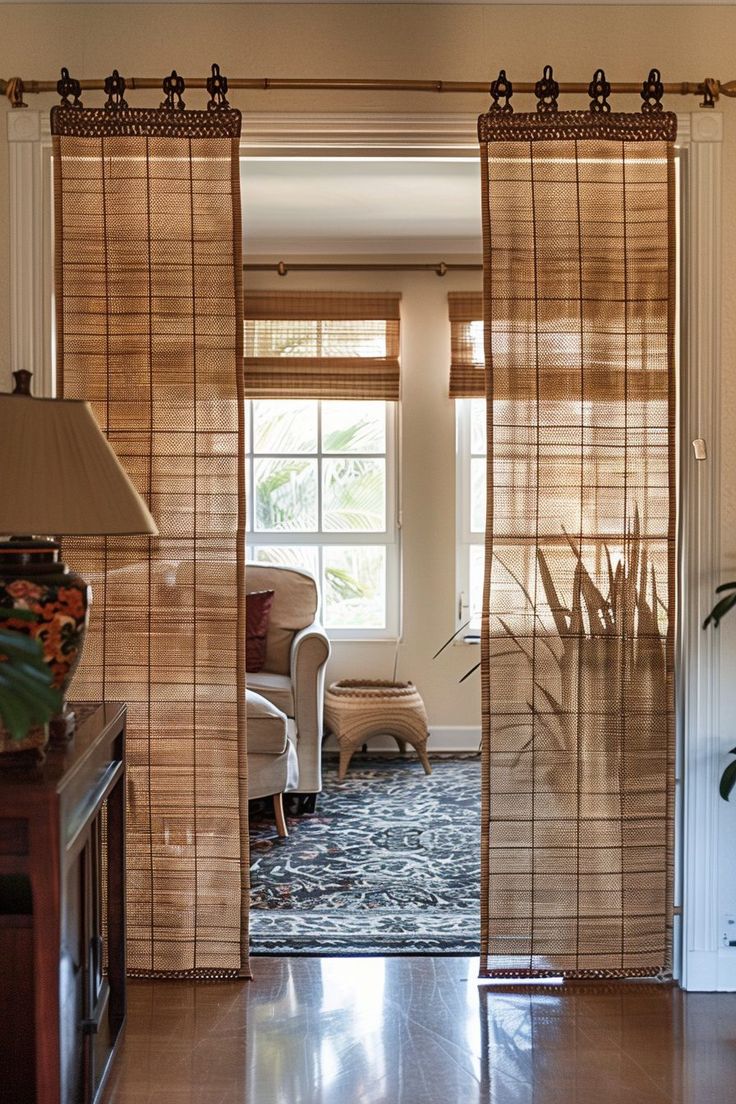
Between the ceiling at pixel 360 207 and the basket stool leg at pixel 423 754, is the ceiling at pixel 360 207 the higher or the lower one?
the higher one

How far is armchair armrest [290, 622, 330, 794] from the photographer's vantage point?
16.1 feet

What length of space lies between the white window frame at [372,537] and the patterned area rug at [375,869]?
79cm

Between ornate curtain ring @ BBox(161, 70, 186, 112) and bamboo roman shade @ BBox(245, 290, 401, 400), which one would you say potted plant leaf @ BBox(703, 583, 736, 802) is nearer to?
ornate curtain ring @ BBox(161, 70, 186, 112)

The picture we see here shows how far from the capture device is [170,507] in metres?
3.10

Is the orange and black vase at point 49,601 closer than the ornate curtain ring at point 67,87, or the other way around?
the orange and black vase at point 49,601

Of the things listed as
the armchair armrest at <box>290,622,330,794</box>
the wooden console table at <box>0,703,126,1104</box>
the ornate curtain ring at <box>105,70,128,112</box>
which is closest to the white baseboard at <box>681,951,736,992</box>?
the wooden console table at <box>0,703,126,1104</box>

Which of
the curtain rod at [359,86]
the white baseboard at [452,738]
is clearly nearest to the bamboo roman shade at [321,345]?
the white baseboard at [452,738]

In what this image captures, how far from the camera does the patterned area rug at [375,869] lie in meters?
3.51

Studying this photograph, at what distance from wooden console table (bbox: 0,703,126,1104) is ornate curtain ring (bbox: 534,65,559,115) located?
1.96m

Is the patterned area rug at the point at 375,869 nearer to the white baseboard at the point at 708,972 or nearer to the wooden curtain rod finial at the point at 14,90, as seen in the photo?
the white baseboard at the point at 708,972

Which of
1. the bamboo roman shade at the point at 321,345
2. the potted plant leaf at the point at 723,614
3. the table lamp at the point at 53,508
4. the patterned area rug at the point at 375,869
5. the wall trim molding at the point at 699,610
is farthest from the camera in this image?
the bamboo roman shade at the point at 321,345

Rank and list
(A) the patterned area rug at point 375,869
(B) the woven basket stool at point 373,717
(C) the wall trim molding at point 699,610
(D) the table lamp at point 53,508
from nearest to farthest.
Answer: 1. (D) the table lamp at point 53,508
2. (C) the wall trim molding at point 699,610
3. (A) the patterned area rug at point 375,869
4. (B) the woven basket stool at point 373,717

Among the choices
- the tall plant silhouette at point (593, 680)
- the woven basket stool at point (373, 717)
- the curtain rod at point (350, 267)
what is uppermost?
the curtain rod at point (350, 267)

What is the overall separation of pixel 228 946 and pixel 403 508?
3368 millimetres
